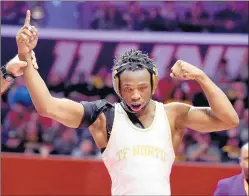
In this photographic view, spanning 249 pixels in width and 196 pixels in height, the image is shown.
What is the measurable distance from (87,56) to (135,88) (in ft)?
27.1

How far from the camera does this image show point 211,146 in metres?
8.30

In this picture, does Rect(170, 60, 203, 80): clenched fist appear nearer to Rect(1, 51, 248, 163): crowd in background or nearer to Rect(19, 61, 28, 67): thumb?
Rect(19, 61, 28, 67): thumb

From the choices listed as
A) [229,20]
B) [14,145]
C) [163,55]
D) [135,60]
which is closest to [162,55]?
[163,55]

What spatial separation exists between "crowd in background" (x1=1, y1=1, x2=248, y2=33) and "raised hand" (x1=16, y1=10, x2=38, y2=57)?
7.74 meters

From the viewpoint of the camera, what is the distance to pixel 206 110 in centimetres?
337

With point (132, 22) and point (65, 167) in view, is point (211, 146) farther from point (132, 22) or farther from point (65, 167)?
point (132, 22)

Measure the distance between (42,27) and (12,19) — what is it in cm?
54

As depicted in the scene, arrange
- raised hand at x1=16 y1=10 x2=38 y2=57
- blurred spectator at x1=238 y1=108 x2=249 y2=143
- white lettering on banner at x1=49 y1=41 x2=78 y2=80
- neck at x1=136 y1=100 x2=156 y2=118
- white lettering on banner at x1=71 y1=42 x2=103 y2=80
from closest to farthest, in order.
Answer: raised hand at x1=16 y1=10 x2=38 y2=57
neck at x1=136 y1=100 x2=156 y2=118
blurred spectator at x1=238 y1=108 x2=249 y2=143
white lettering on banner at x1=71 y1=42 x2=103 y2=80
white lettering on banner at x1=49 y1=41 x2=78 y2=80

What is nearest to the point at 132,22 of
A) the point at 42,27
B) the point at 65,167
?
the point at 42,27

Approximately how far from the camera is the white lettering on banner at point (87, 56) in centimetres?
1112

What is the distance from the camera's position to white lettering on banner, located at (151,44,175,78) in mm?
10930

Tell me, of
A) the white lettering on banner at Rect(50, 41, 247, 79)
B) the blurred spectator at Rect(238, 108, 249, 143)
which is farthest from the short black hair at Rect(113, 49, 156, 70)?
the white lettering on banner at Rect(50, 41, 247, 79)

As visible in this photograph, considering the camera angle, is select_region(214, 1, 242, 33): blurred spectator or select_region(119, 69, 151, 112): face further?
select_region(214, 1, 242, 33): blurred spectator

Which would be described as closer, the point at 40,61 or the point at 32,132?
the point at 32,132
